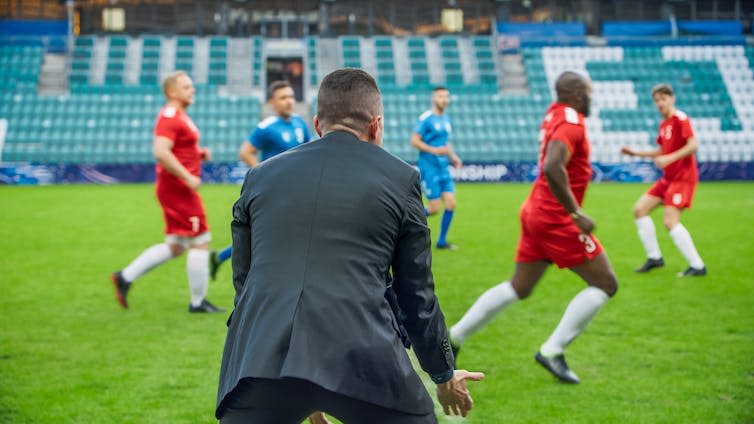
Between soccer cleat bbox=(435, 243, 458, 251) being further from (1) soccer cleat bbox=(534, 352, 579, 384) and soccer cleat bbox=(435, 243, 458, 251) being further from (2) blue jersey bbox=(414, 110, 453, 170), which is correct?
(1) soccer cleat bbox=(534, 352, 579, 384)

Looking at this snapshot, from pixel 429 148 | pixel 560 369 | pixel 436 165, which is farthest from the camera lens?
pixel 436 165

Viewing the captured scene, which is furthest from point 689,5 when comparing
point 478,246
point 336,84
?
point 336,84

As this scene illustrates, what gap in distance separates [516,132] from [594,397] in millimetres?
27841

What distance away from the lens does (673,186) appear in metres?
10.7

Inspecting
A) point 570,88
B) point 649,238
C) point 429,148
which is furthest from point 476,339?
point 429,148

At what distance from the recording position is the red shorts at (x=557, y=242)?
5652 millimetres

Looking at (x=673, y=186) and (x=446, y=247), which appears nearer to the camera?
(x=673, y=186)

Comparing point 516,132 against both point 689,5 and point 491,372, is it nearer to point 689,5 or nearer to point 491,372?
point 689,5

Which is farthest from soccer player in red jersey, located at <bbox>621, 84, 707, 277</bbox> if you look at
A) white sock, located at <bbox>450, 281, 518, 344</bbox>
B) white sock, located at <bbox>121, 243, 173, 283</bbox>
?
white sock, located at <bbox>121, 243, 173, 283</bbox>

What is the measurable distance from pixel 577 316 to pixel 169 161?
12.8ft

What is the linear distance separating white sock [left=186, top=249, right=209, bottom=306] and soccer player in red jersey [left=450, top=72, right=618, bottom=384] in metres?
3.08

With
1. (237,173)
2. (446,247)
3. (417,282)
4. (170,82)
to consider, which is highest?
(170,82)

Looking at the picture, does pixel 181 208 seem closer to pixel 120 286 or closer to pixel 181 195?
pixel 181 195

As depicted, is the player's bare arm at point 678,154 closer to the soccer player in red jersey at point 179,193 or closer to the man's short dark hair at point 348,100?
the soccer player in red jersey at point 179,193
